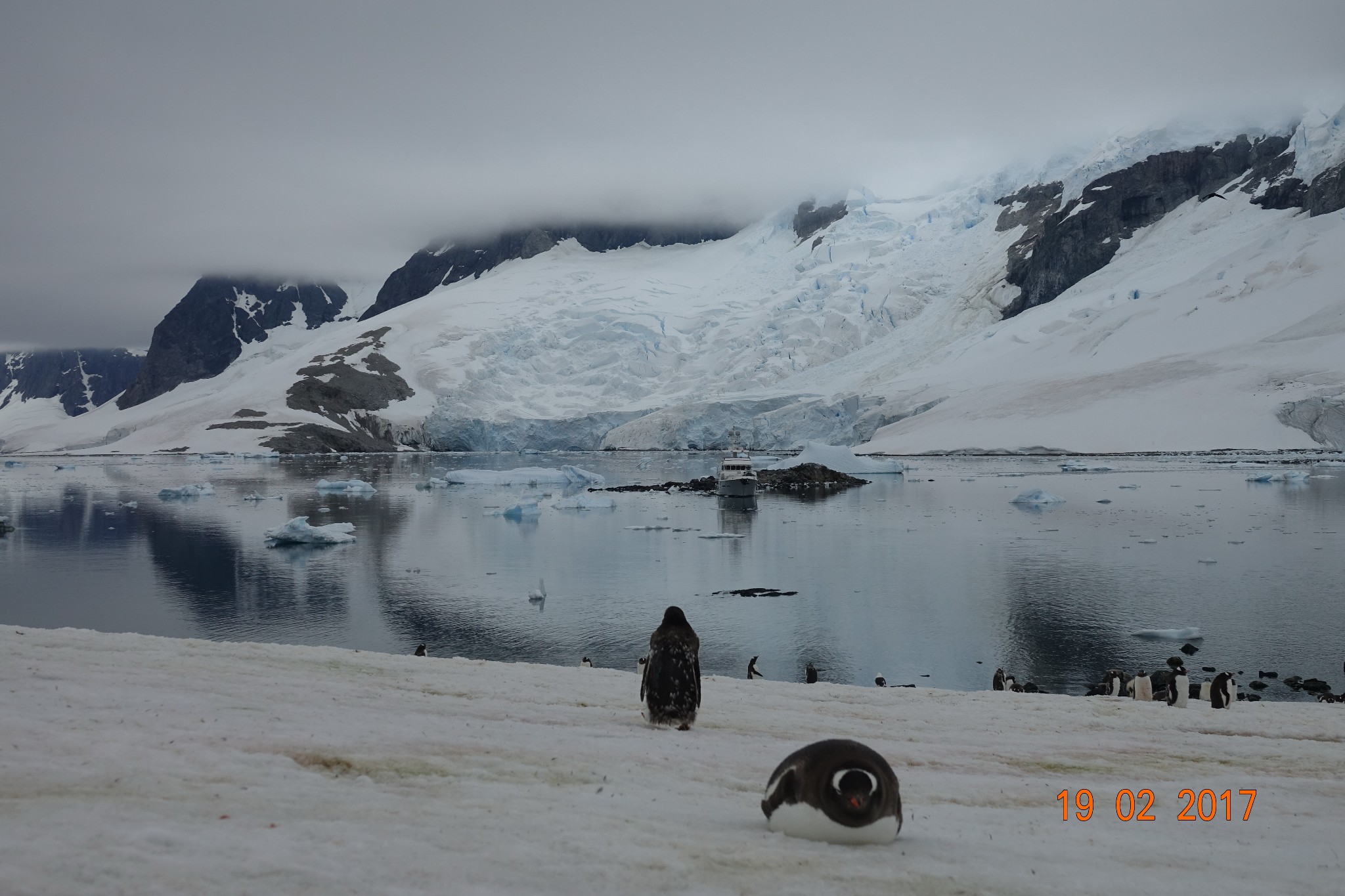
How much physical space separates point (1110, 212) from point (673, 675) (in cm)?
13881

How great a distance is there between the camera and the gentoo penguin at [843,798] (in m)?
4.57

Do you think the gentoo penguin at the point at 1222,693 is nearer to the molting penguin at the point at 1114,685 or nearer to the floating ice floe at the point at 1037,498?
the molting penguin at the point at 1114,685

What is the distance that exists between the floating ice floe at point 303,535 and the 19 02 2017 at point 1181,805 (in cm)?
3260

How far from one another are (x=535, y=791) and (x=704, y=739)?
8.33 feet

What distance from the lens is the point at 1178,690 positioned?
1203 cm

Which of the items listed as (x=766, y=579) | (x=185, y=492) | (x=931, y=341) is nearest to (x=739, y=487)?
(x=766, y=579)

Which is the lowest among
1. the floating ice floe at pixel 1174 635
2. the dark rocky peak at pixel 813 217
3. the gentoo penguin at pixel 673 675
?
the floating ice floe at pixel 1174 635

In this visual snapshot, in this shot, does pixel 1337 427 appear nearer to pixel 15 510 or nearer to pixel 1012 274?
pixel 1012 274

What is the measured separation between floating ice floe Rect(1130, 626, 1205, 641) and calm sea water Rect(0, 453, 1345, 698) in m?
0.24

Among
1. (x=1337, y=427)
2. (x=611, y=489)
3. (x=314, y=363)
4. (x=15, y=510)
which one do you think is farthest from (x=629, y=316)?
(x=15, y=510)

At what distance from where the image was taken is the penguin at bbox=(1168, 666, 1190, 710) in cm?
1180

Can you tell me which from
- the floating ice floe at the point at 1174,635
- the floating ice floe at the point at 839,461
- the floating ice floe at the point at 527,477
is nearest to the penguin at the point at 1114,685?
the floating ice floe at the point at 1174,635

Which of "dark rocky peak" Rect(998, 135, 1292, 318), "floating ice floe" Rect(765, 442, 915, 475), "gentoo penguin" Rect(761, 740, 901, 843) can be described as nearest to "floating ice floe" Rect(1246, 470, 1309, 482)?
"floating ice floe" Rect(765, 442, 915, 475)

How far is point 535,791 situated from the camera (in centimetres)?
533
